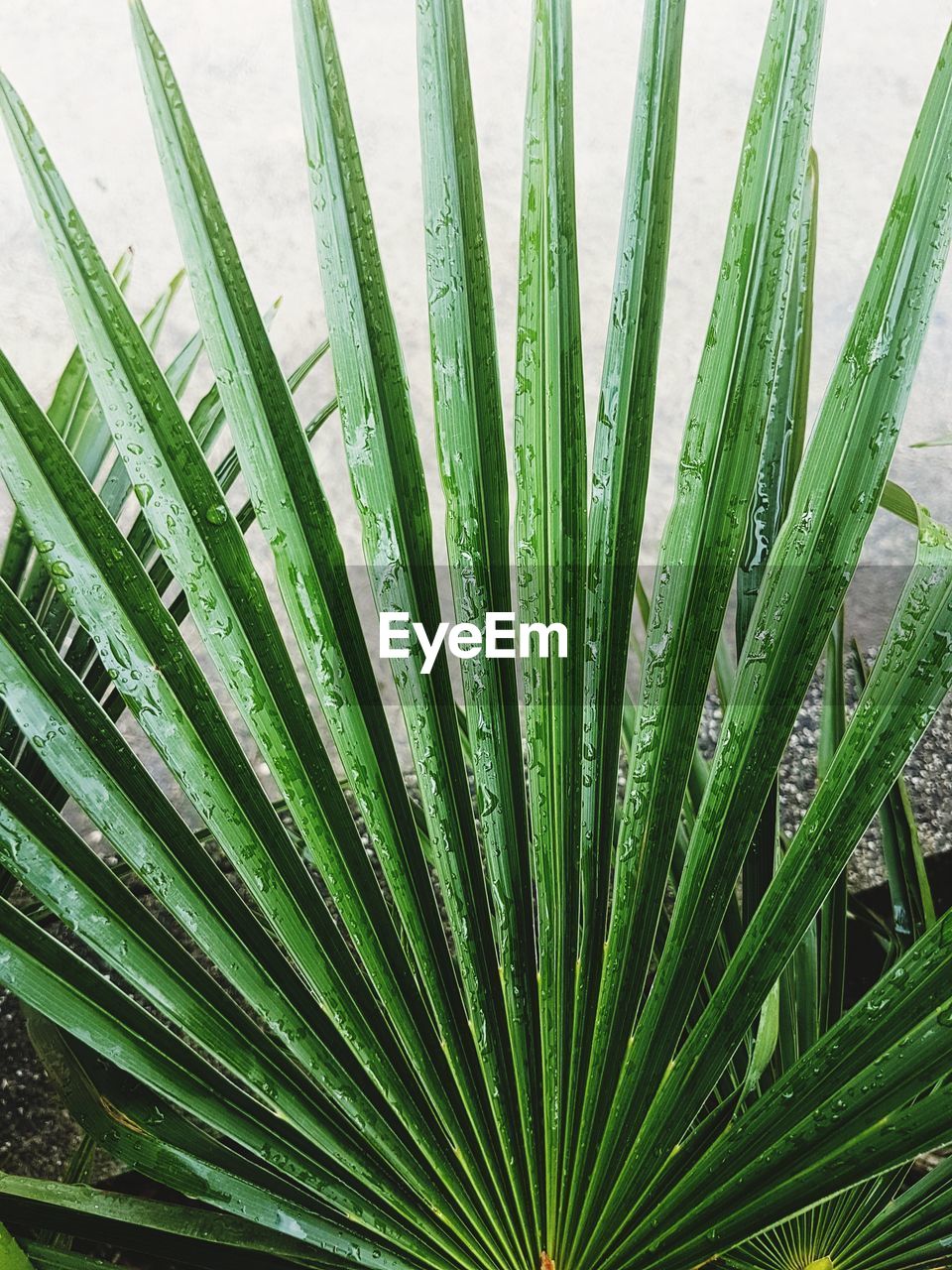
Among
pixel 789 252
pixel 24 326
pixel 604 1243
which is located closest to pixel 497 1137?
pixel 604 1243

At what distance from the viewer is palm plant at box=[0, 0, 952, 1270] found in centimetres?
47

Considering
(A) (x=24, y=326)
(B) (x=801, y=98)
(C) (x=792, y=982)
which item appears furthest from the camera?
(A) (x=24, y=326)

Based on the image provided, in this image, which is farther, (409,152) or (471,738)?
(409,152)

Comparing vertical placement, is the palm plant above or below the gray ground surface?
below

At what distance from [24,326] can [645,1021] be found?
5.94ft

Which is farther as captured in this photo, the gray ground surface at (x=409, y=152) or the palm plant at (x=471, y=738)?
the gray ground surface at (x=409, y=152)

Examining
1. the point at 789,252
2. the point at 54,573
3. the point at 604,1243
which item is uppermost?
the point at 789,252

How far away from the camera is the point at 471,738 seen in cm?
56

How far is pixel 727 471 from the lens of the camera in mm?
513

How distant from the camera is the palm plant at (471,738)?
0.47m

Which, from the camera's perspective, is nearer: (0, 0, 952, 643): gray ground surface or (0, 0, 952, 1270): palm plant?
(0, 0, 952, 1270): palm plant

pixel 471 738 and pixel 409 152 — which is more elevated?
pixel 409 152

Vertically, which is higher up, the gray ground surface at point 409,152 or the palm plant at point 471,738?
the gray ground surface at point 409,152

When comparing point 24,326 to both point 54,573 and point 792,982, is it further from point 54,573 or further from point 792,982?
point 792,982
